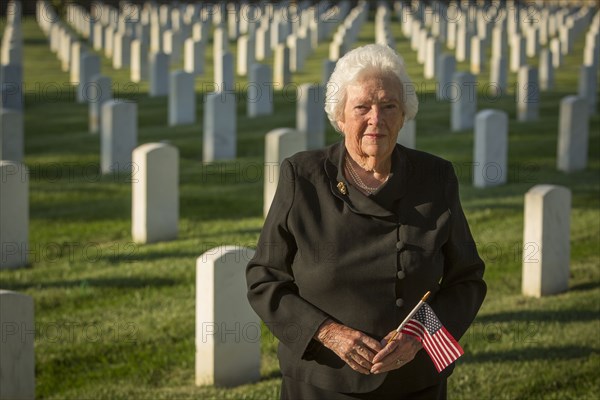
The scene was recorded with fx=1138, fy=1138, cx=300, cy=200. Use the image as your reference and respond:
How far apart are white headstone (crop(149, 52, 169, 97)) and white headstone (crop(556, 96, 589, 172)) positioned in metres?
8.73

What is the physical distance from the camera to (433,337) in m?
3.93

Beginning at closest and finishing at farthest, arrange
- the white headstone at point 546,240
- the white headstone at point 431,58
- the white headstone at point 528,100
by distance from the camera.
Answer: the white headstone at point 546,240, the white headstone at point 528,100, the white headstone at point 431,58

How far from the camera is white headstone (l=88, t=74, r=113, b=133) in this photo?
15.9 metres

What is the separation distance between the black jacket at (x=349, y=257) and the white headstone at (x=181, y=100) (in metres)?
12.5

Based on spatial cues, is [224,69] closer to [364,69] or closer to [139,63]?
Answer: [139,63]

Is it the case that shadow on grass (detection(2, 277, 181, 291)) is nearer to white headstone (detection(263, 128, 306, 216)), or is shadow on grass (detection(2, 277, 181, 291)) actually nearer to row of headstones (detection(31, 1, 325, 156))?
white headstone (detection(263, 128, 306, 216))

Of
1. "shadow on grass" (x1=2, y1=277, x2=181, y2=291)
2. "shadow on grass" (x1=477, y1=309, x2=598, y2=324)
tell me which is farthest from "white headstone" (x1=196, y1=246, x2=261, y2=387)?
"shadow on grass" (x1=2, y1=277, x2=181, y2=291)

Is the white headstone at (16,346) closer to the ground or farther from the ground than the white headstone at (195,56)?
closer to the ground

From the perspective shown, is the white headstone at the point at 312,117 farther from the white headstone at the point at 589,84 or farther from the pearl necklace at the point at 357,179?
the pearl necklace at the point at 357,179

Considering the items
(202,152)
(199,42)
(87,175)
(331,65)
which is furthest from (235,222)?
(199,42)

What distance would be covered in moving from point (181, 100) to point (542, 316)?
950 centimetres

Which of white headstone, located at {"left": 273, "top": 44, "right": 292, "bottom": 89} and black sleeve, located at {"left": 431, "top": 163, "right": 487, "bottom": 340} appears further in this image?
white headstone, located at {"left": 273, "top": 44, "right": 292, "bottom": 89}

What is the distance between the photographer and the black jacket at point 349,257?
12.9 feet

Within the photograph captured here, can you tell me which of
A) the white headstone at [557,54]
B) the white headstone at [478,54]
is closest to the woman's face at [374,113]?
the white headstone at [478,54]
